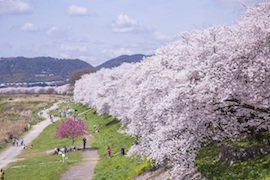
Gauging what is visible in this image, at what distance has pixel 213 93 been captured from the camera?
1716 centimetres

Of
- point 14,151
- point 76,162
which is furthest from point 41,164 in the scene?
point 14,151

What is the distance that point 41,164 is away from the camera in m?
42.7

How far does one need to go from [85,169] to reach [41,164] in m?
7.38

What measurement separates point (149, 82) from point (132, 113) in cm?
314

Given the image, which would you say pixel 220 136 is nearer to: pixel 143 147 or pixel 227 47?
pixel 227 47

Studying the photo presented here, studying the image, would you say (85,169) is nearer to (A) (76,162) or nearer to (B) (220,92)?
(A) (76,162)

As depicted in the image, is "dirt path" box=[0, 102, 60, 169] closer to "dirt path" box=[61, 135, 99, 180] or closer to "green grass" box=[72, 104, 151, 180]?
"dirt path" box=[61, 135, 99, 180]

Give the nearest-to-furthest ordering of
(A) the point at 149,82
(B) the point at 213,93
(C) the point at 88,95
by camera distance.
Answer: (B) the point at 213,93 → (A) the point at 149,82 → (C) the point at 88,95

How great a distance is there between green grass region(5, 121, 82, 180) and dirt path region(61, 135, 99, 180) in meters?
0.81

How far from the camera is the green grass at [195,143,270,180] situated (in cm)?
1799

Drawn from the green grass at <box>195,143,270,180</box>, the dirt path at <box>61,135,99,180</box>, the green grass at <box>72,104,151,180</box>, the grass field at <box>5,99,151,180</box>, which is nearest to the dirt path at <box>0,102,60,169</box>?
the grass field at <box>5,99,151,180</box>

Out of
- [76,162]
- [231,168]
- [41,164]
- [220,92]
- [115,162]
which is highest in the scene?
[220,92]

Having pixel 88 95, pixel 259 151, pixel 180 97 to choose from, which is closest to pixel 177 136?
pixel 180 97

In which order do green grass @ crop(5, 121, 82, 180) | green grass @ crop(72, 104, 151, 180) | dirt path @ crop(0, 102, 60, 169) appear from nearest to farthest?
green grass @ crop(72, 104, 151, 180), green grass @ crop(5, 121, 82, 180), dirt path @ crop(0, 102, 60, 169)
